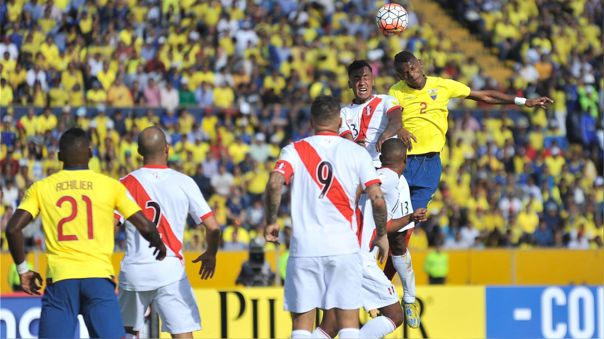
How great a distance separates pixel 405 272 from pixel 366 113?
1774mm

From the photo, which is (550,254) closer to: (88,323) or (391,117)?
(391,117)

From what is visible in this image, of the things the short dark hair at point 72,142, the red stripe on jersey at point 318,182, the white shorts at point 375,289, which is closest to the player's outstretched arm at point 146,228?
the short dark hair at point 72,142

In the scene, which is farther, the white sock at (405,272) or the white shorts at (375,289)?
the white sock at (405,272)

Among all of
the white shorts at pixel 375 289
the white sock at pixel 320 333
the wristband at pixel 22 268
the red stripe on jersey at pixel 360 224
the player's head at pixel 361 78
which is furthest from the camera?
the player's head at pixel 361 78

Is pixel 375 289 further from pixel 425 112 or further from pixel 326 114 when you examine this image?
pixel 326 114

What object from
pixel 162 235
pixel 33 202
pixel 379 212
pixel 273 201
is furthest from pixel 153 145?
pixel 379 212

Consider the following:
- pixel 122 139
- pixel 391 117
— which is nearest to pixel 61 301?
pixel 391 117

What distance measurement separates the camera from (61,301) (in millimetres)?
10672

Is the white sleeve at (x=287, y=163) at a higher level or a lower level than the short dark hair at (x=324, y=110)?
lower

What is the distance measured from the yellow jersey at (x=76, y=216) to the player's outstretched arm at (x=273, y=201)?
118 centimetres

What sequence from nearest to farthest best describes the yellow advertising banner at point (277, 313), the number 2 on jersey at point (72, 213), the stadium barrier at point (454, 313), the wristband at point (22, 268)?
the number 2 on jersey at point (72, 213), the wristband at point (22, 268), the stadium barrier at point (454, 313), the yellow advertising banner at point (277, 313)

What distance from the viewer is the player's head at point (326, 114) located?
11.4m

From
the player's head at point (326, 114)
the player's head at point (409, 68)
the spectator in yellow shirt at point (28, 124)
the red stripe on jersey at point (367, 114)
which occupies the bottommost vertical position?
the player's head at point (326, 114)

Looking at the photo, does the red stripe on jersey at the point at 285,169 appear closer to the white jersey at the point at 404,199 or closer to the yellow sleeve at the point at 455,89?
the white jersey at the point at 404,199
